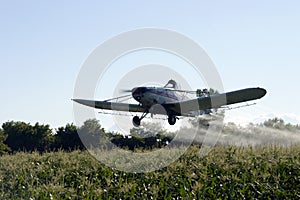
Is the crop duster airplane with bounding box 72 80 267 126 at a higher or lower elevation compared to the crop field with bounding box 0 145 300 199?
higher

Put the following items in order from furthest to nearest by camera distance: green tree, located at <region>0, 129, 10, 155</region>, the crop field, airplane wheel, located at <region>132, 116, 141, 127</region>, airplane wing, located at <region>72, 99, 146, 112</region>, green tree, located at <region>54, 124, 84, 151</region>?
green tree, located at <region>54, 124, 84, 151</region>
green tree, located at <region>0, 129, 10, 155</region>
airplane wing, located at <region>72, 99, 146, 112</region>
airplane wheel, located at <region>132, 116, 141, 127</region>
the crop field

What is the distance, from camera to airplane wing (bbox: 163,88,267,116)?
2350cm

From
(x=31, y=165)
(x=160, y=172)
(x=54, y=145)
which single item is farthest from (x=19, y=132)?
(x=160, y=172)

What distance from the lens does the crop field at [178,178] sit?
1566 centimetres

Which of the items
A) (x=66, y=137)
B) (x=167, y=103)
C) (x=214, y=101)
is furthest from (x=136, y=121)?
(x=66, y=137)

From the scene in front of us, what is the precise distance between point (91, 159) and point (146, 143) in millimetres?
25435

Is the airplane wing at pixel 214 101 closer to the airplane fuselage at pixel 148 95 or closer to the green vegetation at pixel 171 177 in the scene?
the airplane fuselage at pixel 148 95

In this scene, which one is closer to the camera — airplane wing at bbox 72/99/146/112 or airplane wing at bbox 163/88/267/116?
airplane wing at bbox 163/88/267/116

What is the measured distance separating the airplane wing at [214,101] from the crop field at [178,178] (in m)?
3.52

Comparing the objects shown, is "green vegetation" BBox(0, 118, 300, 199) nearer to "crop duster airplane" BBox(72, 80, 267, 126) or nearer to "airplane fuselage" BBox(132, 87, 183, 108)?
"crop duster airplane" BBox(72, 80, 267, 126)

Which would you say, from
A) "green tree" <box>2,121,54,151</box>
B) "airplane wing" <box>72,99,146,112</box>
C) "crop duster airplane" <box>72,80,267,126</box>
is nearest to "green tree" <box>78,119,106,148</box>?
"airplane wing" <box>72,99,146,112</box>

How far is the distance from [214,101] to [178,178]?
1028 centimetres

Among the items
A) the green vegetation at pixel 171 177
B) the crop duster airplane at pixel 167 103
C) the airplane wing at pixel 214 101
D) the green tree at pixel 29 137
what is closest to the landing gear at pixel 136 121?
the crop duster airplane at pixel 167 103

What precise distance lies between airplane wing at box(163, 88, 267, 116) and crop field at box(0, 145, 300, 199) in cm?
352
